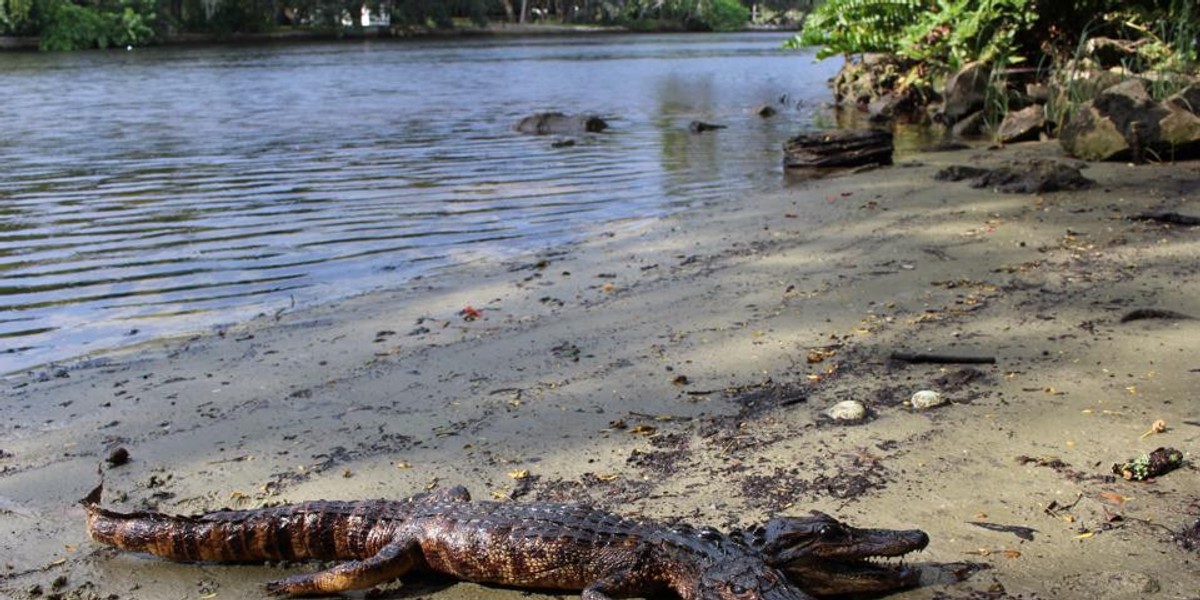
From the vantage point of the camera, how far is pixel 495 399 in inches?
188

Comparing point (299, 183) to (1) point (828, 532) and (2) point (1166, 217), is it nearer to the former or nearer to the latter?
(2) point (1166, 217)

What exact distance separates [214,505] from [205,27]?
2592 inches

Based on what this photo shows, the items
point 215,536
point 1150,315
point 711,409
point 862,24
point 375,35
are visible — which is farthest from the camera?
point 375,35

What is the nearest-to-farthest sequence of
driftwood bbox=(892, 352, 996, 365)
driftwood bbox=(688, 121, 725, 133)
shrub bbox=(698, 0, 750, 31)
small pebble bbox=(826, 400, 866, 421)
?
1. small pebble bbox=(826, 400, 866, 421)
2. driftwood bbox=(892, 352, 996, 365)
3. driftwood bbox=(688, 121, 725, 133)
4. shrub bbox=(698, 0, 750, 31)

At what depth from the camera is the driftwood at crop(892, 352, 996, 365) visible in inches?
185

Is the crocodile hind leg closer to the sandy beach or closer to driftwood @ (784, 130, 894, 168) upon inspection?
the sandy beach

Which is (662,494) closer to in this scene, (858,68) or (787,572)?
(787,572)

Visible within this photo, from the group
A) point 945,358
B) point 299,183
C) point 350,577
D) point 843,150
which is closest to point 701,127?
point 843,150

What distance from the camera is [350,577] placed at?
3234mm

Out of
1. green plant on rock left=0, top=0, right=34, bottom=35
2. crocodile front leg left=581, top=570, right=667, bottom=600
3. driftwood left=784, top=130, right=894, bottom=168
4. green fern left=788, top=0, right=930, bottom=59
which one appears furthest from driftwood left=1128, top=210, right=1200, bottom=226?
green plant on rock left=0, top=0, right=34, bottom=35

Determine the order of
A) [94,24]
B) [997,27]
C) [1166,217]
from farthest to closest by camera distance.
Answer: [94,24] → [997,27] → [1166,217]

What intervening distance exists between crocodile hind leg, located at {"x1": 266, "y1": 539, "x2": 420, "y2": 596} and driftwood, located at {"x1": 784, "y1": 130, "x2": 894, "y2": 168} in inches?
393

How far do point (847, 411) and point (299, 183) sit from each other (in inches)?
380

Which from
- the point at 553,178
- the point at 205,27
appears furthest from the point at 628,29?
the point at 553,178
